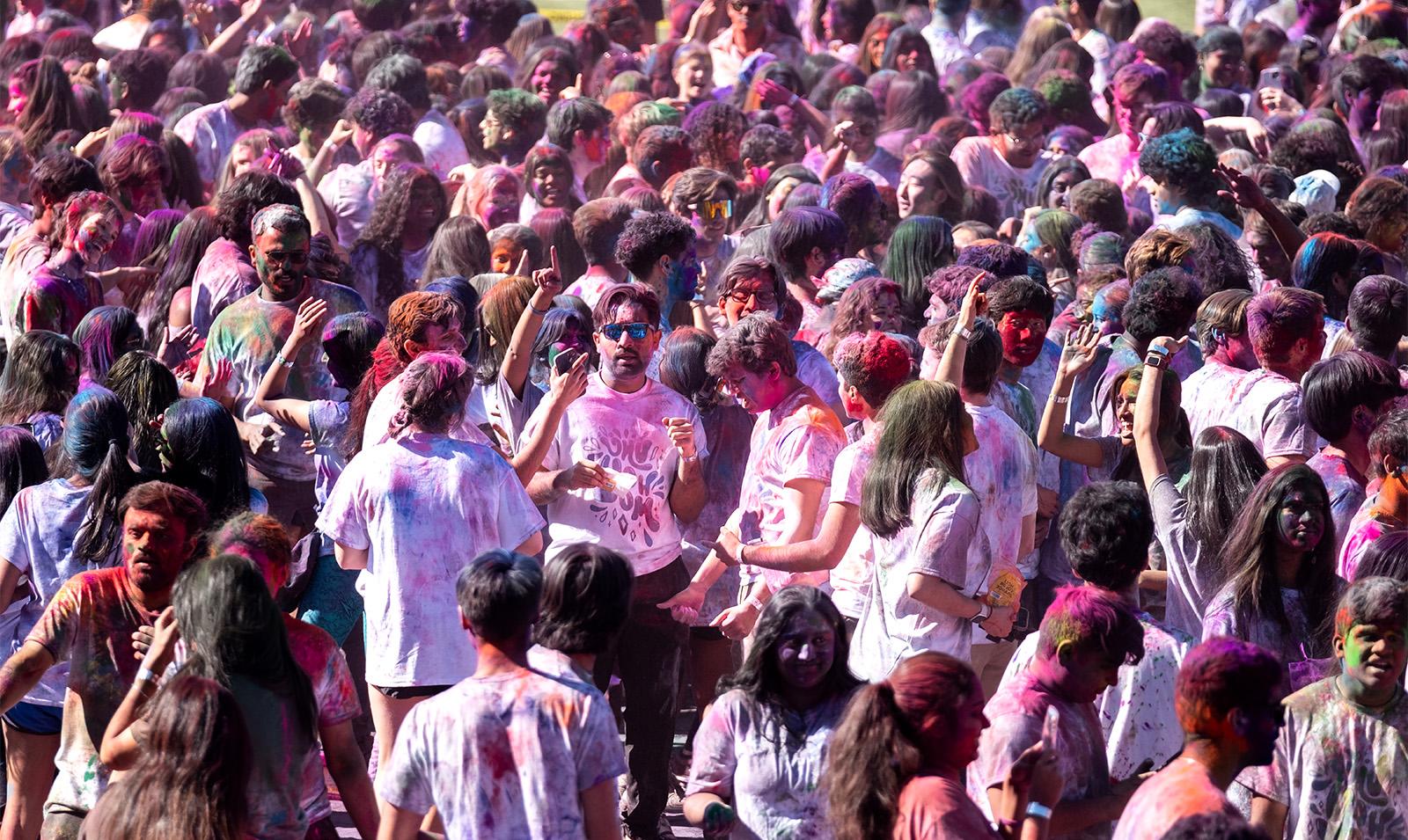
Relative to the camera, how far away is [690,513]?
251 inches

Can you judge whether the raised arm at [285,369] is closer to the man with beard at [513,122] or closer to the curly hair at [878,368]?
the curly hair at [878,368]

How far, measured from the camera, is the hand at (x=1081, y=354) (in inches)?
265

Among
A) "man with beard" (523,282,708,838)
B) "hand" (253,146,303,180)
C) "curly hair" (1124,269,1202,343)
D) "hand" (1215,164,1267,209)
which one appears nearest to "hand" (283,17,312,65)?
"hand" (253,146,303,180)

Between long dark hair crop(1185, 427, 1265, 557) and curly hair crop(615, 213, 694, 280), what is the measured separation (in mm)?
2710

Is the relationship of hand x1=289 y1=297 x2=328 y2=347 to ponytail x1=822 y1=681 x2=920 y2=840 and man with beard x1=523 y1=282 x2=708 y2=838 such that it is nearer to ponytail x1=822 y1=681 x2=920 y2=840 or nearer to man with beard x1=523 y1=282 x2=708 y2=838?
man with beard x1=523 y1=282 x2=708 y2=838

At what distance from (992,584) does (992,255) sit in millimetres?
2125

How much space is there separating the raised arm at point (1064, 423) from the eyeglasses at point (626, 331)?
4.98ft

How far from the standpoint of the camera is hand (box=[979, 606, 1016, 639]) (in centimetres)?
561

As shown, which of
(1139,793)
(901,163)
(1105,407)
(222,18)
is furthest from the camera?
(222,18)

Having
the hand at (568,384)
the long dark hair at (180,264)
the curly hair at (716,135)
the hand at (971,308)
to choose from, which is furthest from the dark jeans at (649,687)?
the curly hair at (716,135)

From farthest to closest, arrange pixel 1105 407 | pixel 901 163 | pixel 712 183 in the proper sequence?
pixel 901 163 → pixel 712 183 → pixel 1105 407

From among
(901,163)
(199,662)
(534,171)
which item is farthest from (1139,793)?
(901,163)

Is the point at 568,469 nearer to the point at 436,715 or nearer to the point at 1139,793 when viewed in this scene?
the point at 436,715

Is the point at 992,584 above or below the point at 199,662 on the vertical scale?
below
